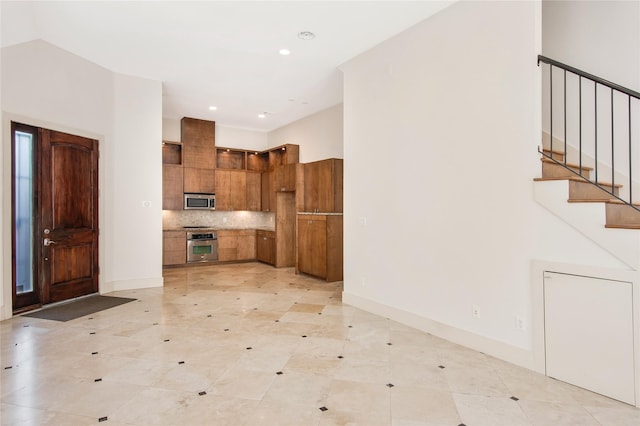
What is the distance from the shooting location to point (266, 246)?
886 cm

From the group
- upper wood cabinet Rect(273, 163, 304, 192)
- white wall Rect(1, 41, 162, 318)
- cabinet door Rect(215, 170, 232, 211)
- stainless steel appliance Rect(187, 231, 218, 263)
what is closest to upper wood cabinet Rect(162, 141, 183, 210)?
stainless steel appliance Rect(187, 231, 218, 263)

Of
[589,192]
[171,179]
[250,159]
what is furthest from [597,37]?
[171,179]

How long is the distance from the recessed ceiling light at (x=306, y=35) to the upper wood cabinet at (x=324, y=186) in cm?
251

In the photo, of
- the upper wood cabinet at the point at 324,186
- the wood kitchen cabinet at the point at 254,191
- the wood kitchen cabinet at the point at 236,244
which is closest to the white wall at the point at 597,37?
the upper wood cabinet at the point at 324,186

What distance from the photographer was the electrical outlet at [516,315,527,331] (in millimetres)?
3172

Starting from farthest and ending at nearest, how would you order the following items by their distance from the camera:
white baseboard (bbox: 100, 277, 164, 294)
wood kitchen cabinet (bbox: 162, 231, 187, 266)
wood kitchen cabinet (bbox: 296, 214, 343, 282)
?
wood kitchen cabinet (bbox: 162, 231, 187, 266) < wood kitchen cabinet (bbox: 296, 214, 343, 282) < white baseboard (bbox: 100, 277, 164, 294)

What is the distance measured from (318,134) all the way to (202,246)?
12.7ft

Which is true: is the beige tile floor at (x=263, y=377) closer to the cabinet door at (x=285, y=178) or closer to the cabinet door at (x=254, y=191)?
the cabinet door at (x=285, y=178)

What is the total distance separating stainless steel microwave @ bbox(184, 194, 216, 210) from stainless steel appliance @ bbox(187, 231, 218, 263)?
628mm

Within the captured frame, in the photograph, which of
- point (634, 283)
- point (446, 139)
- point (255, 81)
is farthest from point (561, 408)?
point (255, 81)

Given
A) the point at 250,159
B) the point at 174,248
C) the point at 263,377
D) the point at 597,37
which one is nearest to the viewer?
the point at 263,377

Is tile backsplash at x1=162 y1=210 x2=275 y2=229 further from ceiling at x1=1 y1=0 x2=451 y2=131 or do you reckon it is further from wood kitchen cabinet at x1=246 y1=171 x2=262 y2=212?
ceiling at x1=1 y1=0 x2=451 y2=131

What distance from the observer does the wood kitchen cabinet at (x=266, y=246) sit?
8.53 meters

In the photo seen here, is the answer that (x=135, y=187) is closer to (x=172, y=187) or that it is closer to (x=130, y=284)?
(x=130, y=284)
